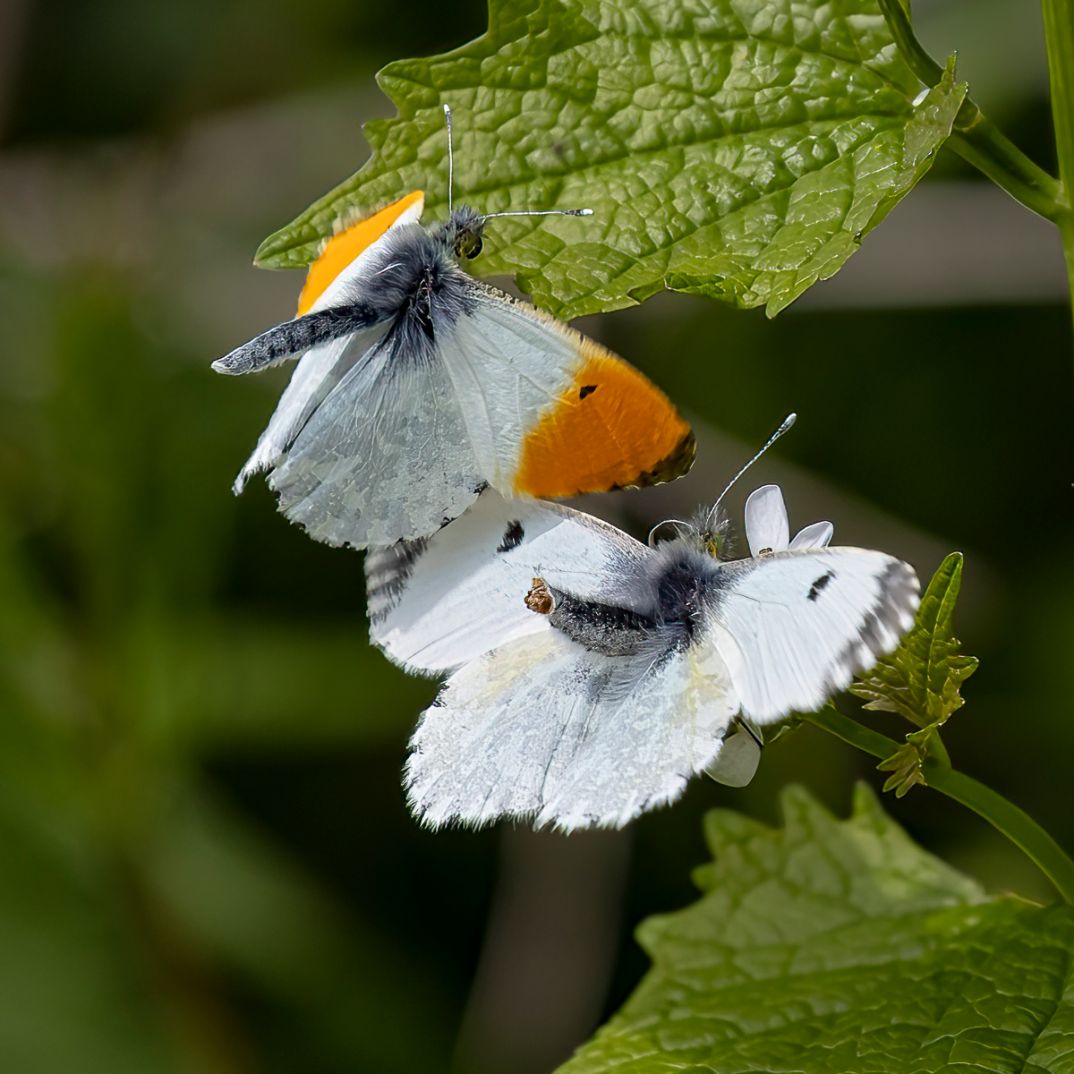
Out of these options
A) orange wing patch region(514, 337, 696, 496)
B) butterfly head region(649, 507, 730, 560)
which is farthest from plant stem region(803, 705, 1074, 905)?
orange wing patch region(514, 337, 696, 496)

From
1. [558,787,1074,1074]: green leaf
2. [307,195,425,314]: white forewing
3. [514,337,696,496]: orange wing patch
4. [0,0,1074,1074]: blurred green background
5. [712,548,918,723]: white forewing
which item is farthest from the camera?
[0,0,1074,1074]: blurred green background

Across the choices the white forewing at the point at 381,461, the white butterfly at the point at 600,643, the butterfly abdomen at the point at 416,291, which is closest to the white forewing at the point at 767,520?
the white butterfly at the point at 600,643

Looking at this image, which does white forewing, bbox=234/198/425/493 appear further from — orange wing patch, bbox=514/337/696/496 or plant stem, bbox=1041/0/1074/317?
plant stem, bbox=1041/0/1074/317

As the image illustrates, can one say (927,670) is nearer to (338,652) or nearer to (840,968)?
(840,968)

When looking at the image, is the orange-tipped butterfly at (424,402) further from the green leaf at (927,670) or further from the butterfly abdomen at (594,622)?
the green leaf at (927,670)

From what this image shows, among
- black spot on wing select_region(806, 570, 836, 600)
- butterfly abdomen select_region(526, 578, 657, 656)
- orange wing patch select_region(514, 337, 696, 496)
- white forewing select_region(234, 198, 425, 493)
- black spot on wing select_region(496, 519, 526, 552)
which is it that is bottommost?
butterfly abdomen select_region(526, 578, 657, 656)

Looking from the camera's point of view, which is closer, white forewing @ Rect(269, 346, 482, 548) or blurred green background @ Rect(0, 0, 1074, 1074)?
white forewing @ Rect(269, 346, 482, 548)

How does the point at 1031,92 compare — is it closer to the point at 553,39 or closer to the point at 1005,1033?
the point at 553,39

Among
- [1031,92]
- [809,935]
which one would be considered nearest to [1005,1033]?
[809,935]
